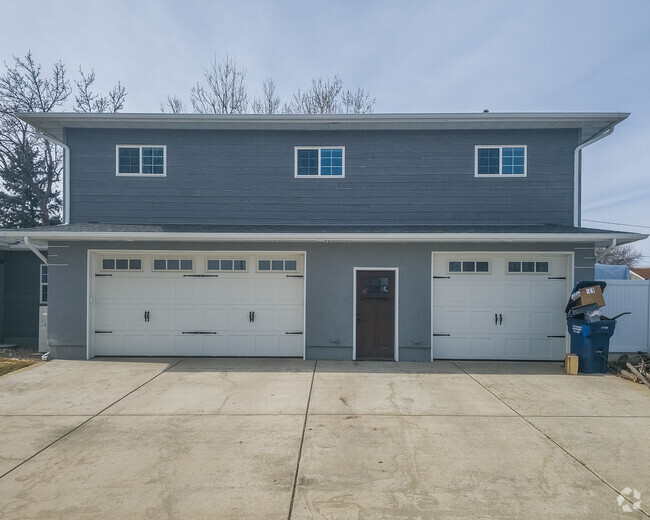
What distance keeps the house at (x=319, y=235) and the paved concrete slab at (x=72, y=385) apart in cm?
73

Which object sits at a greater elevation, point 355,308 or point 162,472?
point 355,308

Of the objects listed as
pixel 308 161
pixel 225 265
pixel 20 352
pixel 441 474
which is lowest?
pixel 20 352

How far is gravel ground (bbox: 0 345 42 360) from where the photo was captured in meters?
8.99

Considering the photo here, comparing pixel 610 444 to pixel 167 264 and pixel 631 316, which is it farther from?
pixel 167 264

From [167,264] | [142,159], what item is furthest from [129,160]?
[167,264]

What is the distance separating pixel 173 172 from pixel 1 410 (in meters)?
5.78

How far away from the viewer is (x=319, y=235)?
7.72 m

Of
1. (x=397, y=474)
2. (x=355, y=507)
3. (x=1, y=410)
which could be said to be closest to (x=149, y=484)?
(x=355, y=507)

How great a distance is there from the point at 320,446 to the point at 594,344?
6305 millimetres

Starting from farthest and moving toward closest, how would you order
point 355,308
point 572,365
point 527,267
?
point 527,267, point 355,308, point 572,365

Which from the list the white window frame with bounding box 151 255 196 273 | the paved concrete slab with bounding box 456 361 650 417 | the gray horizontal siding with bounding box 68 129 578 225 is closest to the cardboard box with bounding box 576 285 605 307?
the paved concrete slab with bounding box 456 361 650 417

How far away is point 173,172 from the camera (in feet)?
30.0

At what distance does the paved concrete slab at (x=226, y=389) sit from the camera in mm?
5445

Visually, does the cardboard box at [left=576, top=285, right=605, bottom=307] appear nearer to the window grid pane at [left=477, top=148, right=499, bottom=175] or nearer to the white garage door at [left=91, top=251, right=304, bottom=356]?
the window grid pane at [left=477, top=148, right=499, bottom=175]
